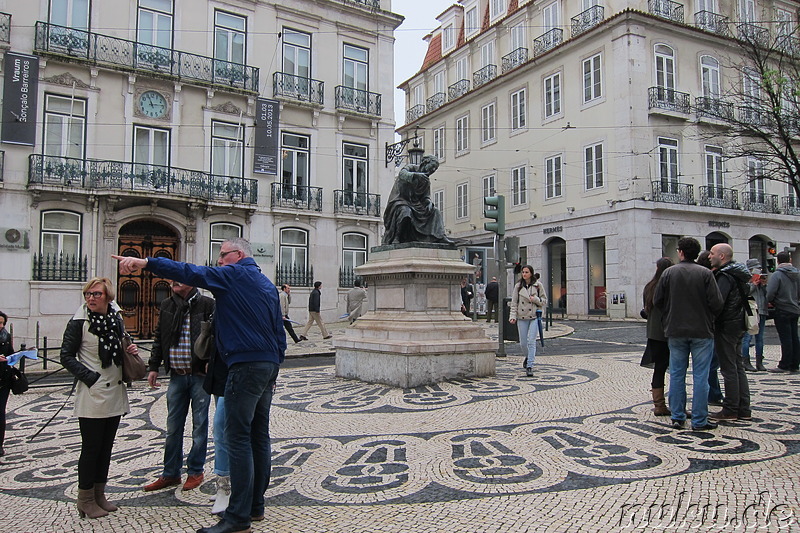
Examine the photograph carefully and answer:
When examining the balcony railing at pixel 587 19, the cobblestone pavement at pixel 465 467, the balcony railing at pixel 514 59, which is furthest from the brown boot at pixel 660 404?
the balcony railing at pixel 514 59

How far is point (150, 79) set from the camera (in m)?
19.8

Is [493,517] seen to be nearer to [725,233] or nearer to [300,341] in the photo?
[300,341]

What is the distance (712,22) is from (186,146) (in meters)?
23.5

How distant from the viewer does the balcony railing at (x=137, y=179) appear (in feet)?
58.5

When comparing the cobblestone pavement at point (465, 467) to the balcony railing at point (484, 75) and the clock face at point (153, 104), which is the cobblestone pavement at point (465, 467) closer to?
the clock face at point (153, 104)

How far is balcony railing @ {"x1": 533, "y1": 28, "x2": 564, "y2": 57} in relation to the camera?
91.7ft

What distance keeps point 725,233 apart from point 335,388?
24.1 m

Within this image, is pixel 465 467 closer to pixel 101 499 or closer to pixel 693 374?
pixel 693 374

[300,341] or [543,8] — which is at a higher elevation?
[543,8]

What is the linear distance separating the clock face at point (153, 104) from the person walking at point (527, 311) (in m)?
→ 15.4

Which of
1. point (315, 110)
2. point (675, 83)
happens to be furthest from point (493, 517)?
point (675, 83)

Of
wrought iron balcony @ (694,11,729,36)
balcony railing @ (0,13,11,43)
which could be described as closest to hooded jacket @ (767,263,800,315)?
balcony railing @ (0,13,11,43)

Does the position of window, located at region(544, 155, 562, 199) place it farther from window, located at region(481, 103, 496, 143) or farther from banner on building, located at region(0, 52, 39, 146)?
banner on building, located at region(0, 52, 39, 146)

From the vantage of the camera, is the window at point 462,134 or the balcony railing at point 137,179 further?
the window at point 462,134
